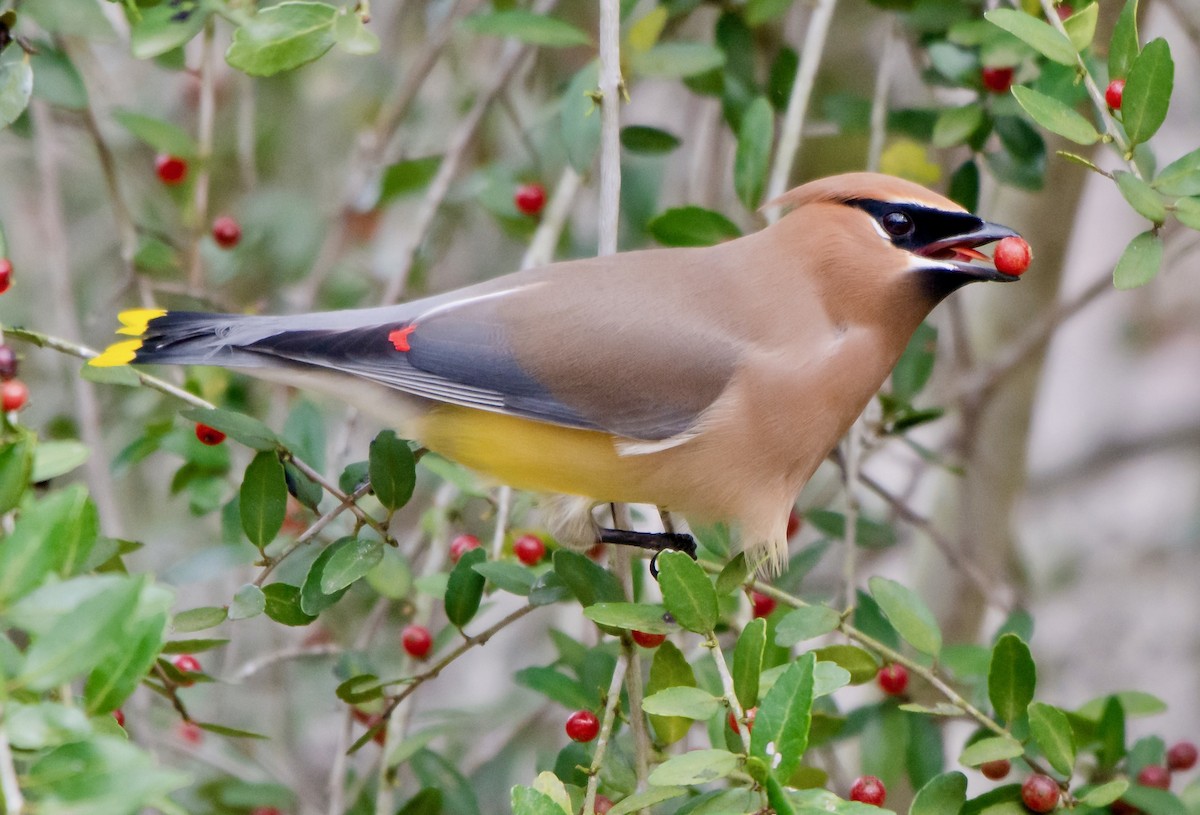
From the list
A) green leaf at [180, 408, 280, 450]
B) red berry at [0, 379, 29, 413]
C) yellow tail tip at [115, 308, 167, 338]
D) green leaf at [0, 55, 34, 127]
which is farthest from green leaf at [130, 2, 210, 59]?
red berry at [0, 379, 29, 413]

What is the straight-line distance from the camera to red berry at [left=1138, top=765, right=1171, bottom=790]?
2.31m

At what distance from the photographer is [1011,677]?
208 cm

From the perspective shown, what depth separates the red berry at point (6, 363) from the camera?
191 cm

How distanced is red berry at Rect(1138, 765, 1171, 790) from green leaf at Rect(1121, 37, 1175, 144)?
3.38 feet

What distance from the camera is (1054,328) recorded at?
3381 mm

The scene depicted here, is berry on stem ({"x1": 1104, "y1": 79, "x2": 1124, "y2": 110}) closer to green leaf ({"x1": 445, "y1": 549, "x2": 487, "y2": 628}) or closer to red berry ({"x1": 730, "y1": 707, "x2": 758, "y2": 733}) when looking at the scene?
red berry ({"x1": 730, "y1": 707, "x2": 758, "y2": 733})

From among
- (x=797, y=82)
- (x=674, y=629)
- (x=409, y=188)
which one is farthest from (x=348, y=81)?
(x=674, y=629)

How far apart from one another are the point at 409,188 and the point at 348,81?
110 cm

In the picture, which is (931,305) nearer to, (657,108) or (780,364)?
(780,364)

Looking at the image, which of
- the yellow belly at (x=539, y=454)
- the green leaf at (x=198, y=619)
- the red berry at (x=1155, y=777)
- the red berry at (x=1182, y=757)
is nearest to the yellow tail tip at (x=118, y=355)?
the green leaf at (x=198, y=619)

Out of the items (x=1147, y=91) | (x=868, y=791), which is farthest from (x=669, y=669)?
(x=1147, y=91)

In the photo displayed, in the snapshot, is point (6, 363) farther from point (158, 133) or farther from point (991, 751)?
point (991, 751)

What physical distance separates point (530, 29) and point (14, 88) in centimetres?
105

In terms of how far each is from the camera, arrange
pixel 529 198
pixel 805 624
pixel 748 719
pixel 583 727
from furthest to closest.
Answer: pixel 529 198 < pixel 583 727 < pixel 805 624 < pixel 748 719
